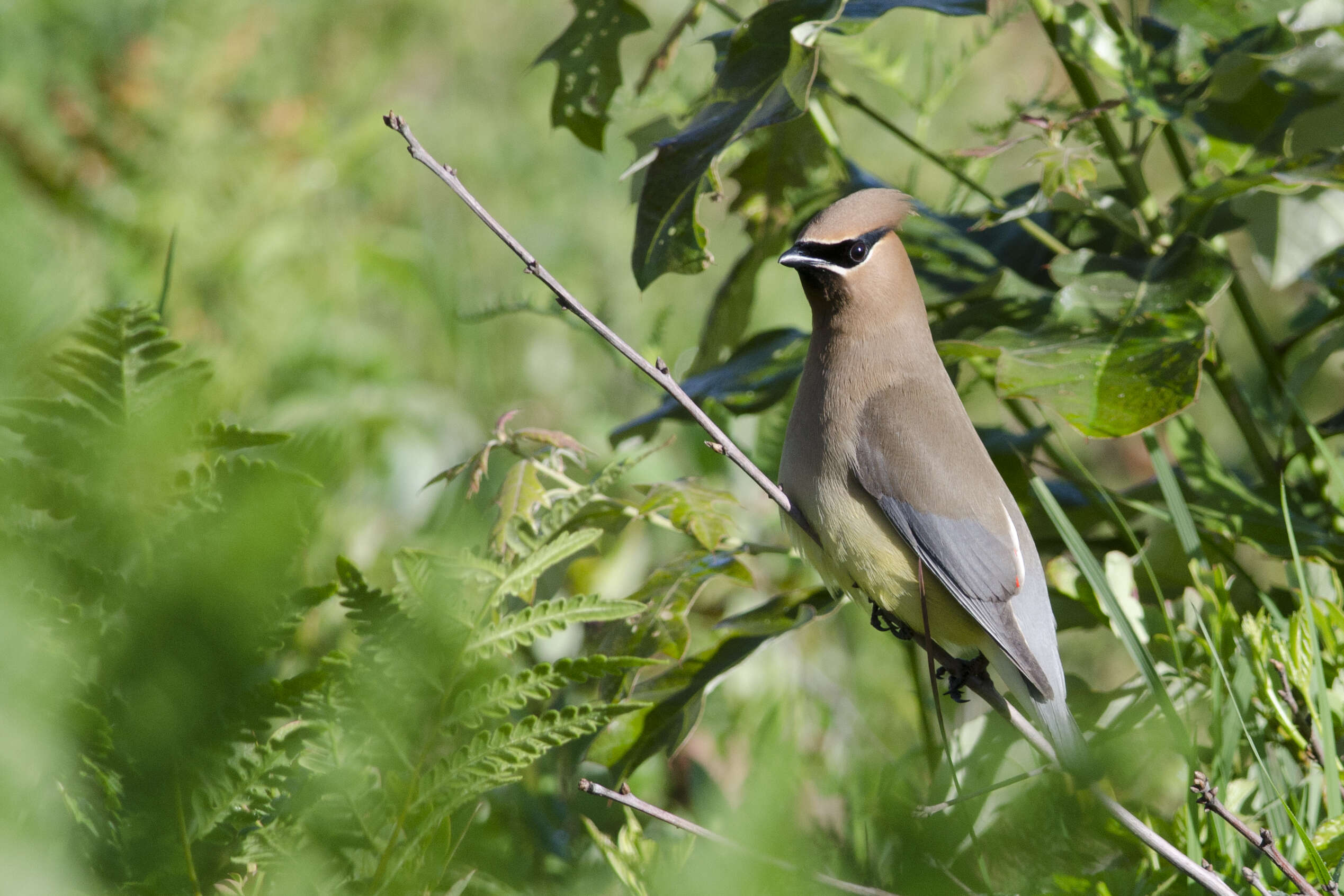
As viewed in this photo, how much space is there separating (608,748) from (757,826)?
1217 mm

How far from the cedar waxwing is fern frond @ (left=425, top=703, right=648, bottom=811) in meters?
0.63

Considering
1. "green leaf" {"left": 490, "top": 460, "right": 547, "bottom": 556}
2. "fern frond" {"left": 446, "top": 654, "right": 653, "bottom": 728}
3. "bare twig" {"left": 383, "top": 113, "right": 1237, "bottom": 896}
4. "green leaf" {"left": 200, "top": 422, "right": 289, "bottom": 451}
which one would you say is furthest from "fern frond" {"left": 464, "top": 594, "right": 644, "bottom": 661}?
"green leaf" {"left": 490, "top": 460, "right": 547, "bottom": 556}

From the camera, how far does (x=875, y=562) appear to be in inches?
64.1

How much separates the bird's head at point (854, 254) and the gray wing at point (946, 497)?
15 cm

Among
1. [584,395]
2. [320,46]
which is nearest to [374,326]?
[584,395]

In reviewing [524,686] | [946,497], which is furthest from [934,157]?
[524,686]

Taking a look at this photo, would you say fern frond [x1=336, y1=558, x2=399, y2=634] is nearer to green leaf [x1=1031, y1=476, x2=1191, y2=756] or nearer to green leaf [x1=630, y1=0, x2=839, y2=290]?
green leaf [x1=630, y1=0, x2=839, y2=290]

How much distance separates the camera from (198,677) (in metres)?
0.56

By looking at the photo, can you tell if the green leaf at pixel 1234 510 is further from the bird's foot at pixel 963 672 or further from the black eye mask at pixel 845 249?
the black eye mask at pixel 845 249

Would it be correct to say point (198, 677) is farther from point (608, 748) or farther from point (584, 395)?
point (584, 395)

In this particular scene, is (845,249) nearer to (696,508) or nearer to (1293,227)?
(696,508)

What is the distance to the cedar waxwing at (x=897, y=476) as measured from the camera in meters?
1.60

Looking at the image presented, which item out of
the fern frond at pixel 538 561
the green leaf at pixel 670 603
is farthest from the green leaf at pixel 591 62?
the fern frond at pixel 538 561

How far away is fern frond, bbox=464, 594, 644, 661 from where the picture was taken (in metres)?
1.08
